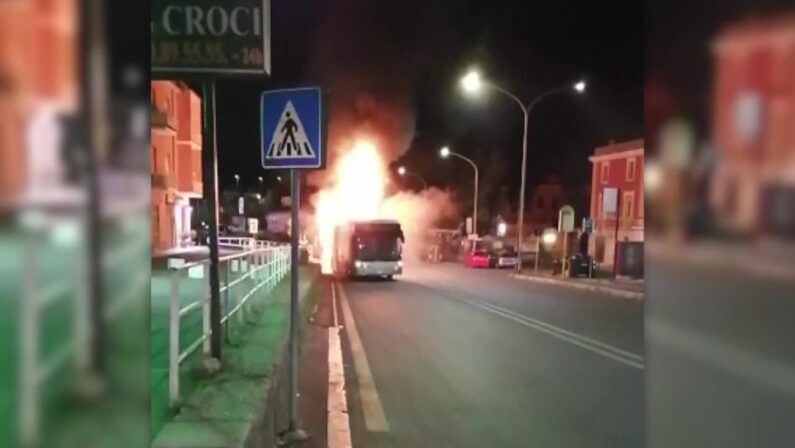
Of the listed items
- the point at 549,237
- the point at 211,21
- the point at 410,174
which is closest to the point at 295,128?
the point at 211,21

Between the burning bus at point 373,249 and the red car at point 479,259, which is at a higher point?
the burning bus at point 373,249

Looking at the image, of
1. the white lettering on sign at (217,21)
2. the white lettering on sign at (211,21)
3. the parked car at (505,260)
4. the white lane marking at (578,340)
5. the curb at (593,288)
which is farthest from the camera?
the parked car at (505,260)

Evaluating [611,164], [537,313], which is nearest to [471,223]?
[611,164]

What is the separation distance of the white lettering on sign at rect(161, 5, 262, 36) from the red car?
111 feet

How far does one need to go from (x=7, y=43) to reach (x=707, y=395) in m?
2.79

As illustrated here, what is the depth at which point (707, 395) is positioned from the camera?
2885mm

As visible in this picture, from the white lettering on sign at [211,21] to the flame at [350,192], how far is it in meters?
25.8

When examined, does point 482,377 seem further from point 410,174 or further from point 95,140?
point 410,174

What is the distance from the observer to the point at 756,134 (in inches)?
66.3

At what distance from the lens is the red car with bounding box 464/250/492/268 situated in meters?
36.9

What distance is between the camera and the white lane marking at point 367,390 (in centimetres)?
501

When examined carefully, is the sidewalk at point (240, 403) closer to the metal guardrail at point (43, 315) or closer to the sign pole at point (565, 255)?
the metal guardrail at point (43, 315)

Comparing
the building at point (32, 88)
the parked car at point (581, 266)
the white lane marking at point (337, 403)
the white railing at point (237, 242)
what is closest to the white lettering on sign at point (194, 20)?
the building at point (32, 88)

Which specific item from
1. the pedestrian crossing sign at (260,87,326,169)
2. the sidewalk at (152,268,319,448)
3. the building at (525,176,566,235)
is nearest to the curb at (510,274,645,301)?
the sidewalk at (152,268,319,448)
